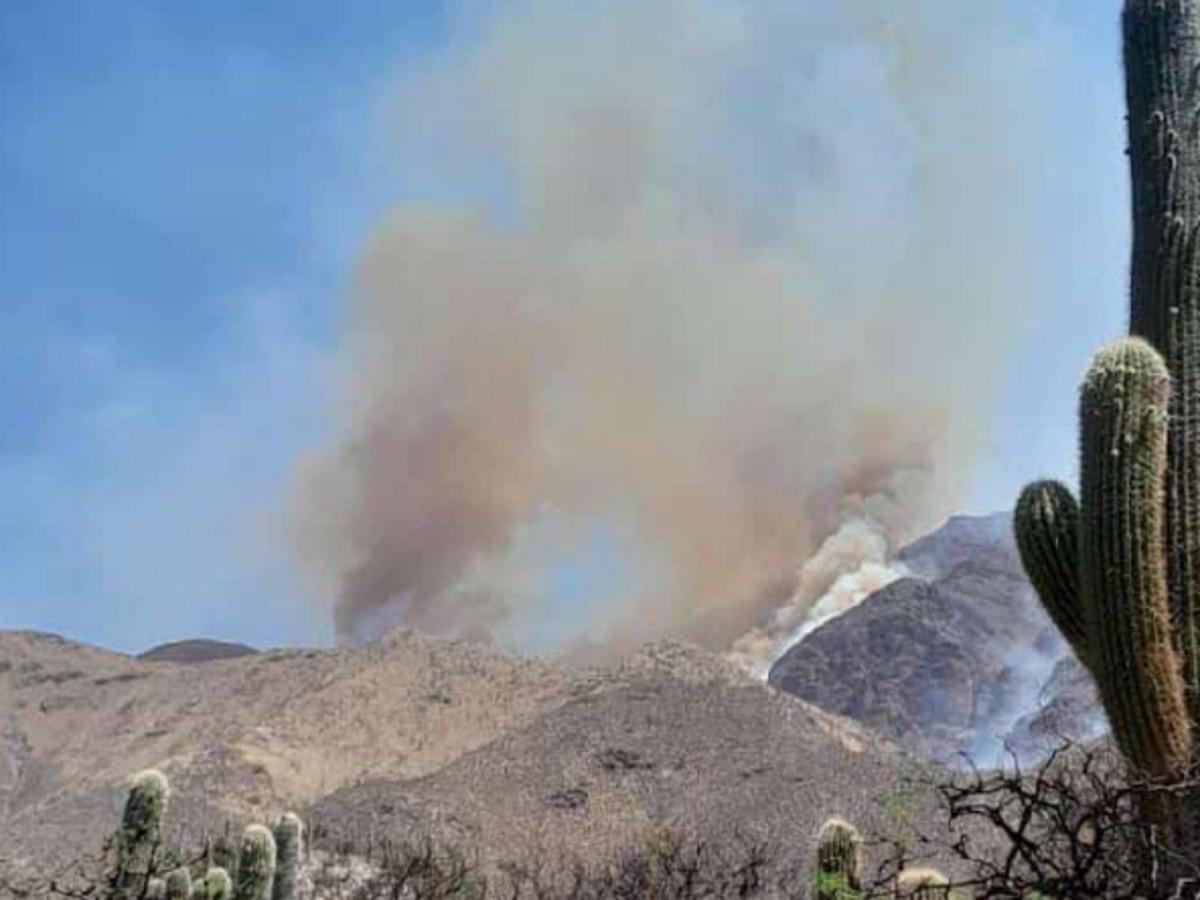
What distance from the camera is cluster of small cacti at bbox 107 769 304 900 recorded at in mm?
12734

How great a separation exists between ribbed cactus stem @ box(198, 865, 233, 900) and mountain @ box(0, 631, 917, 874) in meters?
29.6

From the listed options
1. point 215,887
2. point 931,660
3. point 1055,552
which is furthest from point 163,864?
point 931,660

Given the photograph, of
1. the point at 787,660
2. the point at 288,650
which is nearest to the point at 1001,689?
the point at 787,660

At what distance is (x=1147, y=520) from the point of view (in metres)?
6.99

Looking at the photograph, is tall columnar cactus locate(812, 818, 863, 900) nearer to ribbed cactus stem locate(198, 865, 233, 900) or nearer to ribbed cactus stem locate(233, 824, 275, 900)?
ribbed cactus stem locate(198, 865, 233, 900)

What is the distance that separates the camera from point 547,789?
59.1 meters

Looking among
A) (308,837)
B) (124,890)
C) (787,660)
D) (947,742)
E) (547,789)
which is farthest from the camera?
(787,660)

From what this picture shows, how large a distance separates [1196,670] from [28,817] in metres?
62.2

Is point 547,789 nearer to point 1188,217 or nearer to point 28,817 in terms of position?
point 28,817

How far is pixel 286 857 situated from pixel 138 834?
6655mm

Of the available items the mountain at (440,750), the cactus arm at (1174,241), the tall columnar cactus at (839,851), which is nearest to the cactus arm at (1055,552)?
the cactus arm at (1174,241)

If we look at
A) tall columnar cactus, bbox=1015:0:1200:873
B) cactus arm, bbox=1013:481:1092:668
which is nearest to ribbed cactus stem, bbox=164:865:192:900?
cactus arm, bbox=1013:481:1092:668

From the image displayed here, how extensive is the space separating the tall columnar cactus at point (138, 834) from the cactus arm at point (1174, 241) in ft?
26.8

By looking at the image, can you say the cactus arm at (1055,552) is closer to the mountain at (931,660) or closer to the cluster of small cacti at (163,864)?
the cluster of small cacti at (163,864)
